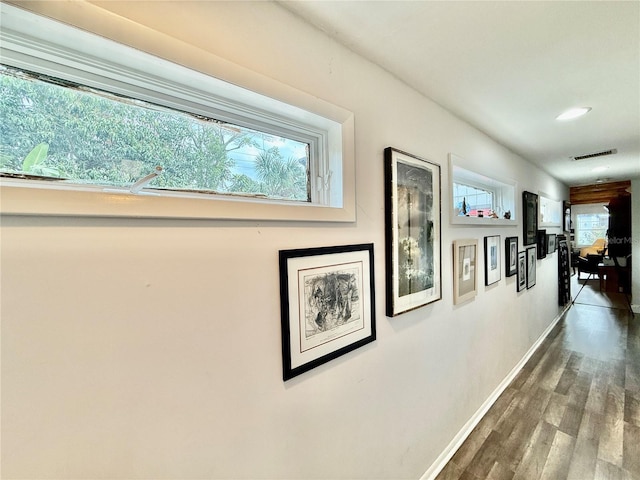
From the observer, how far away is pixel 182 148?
2.60 feet

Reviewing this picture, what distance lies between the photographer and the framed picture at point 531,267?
2.86m

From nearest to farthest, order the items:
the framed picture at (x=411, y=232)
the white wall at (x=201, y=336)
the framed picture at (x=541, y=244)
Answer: the white wall at (x=201, y=336) < the framed picture at (x=411, y=232) < the framed picture at (x=541, y=244)

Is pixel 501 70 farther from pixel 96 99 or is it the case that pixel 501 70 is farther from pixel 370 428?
pixel 370 428

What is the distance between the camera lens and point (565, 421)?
6.38 ft

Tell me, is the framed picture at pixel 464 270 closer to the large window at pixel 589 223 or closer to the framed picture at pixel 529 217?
the framed picture at pixel 529 217

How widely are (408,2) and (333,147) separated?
53 cm

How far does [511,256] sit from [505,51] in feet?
6.33

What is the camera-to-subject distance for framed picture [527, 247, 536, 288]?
112 inches

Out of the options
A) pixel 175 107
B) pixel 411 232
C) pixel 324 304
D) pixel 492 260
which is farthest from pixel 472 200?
pixel 175 107

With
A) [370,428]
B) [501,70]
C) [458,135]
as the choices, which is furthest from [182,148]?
[458,135]

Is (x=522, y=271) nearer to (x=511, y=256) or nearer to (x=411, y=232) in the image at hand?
(x=511, y=256)

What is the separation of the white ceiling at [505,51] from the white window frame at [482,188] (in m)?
0.35

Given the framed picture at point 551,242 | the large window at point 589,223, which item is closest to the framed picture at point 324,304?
the framed picture at point 551,242

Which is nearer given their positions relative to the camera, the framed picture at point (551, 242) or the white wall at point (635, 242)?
the framed picture at point (551, 242)
